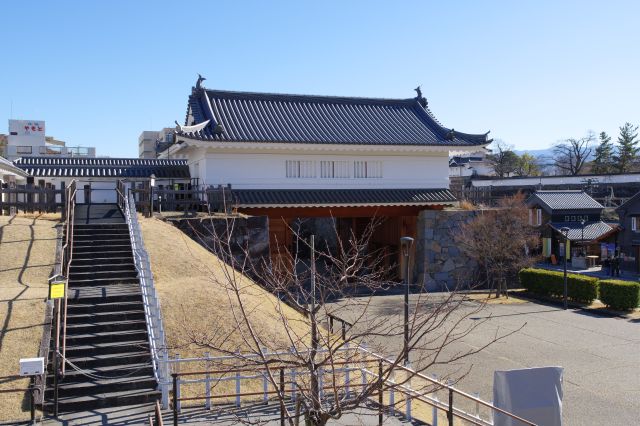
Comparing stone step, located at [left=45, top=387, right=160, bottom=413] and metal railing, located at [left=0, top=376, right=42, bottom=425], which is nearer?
metal railing, located at [left=0, top=376, right=42, bottom=425]

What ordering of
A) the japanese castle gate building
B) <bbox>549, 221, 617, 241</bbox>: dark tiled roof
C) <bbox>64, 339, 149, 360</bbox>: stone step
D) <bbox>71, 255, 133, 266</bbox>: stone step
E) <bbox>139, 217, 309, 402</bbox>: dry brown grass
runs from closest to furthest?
<bbox>64, 339, 149, 360</bbox>: stone step < <bbox>139, 217, 309, 402</bbox>: dry brown grass < <bbox>71, 255, 133, 266</bbox>: stone step < the japanese castle gate building < <bbox>549, 221, 617, 241</bbox>: dark tiled roof

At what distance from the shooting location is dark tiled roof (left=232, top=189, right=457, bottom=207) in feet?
74.2

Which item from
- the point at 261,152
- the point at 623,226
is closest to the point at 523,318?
the point at 261,152

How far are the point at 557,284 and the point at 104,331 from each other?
61.8 feet

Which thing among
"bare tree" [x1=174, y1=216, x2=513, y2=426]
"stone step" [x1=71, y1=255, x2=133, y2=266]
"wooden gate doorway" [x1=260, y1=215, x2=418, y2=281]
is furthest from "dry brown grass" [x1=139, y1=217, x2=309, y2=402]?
"wooden gate doorway" [x1=260, y1=215, x2=418, y2=281]

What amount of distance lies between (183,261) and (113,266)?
2241 millimetres

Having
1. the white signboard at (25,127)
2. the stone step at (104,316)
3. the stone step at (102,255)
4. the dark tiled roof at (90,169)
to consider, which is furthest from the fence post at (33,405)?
the white signboard at (25,127)

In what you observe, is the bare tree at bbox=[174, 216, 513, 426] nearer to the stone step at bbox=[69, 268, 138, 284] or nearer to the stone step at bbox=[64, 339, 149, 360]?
the stone step at bbox=[64, 339, 149, 360]

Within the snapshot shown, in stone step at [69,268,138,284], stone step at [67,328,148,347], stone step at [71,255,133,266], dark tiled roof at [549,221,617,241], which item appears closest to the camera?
stone step at [67,328,148,347]

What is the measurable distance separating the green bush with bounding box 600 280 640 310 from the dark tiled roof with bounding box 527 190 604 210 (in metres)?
18.4

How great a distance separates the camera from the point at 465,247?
80.6 ft

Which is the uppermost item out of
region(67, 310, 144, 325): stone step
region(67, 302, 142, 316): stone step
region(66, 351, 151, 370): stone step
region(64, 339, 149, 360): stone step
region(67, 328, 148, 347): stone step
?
region(67, 302, 142, 316): stone step

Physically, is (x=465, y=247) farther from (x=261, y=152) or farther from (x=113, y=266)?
(x=113, y=266)

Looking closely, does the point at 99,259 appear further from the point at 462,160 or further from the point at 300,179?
the point at 462,160
